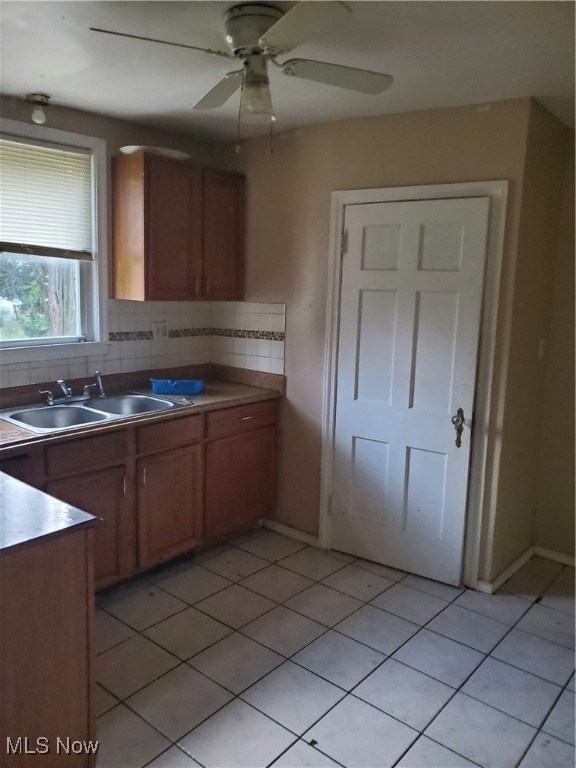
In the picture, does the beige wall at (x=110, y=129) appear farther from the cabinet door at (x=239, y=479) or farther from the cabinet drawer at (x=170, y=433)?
the cabinet door at (x=239, y=479)

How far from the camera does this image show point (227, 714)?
2.15 meters

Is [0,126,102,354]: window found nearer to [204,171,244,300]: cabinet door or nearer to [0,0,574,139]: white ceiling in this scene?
[0,0,574,139]: white ceiling

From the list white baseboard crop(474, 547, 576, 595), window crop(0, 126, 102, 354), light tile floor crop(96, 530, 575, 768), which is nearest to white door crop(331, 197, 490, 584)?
white baseboard crop(474, 547, 576, 595)

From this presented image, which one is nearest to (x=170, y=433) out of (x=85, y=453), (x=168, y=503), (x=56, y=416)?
(x=168, y=503)

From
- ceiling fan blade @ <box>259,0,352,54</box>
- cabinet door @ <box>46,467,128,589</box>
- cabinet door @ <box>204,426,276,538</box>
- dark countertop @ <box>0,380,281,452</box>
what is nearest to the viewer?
ceiling fan blade @ <box>259,0,352,54</box>

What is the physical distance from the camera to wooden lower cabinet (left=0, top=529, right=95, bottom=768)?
5.12 feet

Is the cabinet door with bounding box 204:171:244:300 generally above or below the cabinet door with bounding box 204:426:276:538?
above

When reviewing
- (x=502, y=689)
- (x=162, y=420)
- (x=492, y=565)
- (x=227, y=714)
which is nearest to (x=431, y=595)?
(x=492, y=565)

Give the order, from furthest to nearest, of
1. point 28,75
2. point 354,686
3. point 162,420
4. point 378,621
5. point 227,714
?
1. point 162,420
2. point 378,621
3. point 28,75
4. point 354,686
5. point 227,714

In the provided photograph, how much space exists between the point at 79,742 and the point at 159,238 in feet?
7.70

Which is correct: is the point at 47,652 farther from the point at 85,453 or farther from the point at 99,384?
the point at 99,384

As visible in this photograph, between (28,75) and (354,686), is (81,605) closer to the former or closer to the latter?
(354,686)

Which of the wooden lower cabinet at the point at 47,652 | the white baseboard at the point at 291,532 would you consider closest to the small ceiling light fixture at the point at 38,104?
the wooden lower cabinet at the point at 47,652

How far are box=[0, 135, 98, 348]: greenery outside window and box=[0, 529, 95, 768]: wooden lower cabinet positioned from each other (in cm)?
168
